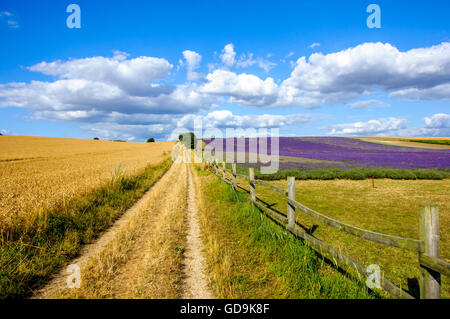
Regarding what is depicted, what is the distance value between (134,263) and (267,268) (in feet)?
8.81

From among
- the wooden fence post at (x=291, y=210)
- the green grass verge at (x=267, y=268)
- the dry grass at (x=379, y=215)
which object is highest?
the wooden fence post at (x=291, y=210)

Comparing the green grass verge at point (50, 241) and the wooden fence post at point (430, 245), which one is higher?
the wooden fence post at point (430, 245)

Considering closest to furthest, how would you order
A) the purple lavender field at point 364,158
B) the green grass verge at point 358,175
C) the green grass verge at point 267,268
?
the green grass verge at point 267,268 < the green grass verge at point 358,175 < the purple lavender field at point 364,158

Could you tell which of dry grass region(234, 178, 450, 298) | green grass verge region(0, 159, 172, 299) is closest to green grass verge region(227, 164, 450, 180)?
dry grass region(234, 178, 450, 298)

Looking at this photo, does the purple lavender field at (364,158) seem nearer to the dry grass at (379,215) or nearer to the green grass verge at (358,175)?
the green grass verge at (358,175)

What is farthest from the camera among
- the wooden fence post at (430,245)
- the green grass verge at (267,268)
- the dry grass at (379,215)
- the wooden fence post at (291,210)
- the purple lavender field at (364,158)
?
the purple lavender field at (364,158)

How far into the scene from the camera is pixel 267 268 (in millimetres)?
4605

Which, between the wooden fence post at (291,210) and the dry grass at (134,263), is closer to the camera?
the dry grass at (134,263)

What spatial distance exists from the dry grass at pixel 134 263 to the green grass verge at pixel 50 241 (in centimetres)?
34

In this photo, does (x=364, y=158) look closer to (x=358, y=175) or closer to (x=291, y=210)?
(x=358, y=175)

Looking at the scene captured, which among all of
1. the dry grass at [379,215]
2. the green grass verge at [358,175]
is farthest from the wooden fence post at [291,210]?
the green grass verge at [358,175]

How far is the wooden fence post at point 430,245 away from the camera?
2.70 m
